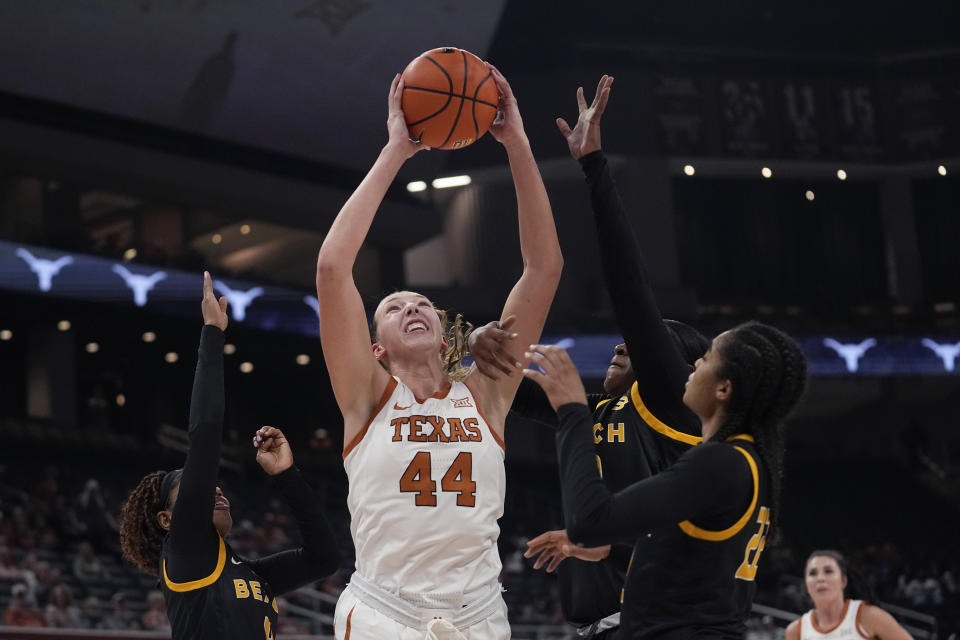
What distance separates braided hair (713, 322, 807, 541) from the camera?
311cm

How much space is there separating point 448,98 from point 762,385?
5.34 feet

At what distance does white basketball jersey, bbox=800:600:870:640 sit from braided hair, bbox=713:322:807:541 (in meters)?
4.36

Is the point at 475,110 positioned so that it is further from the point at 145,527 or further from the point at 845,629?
the point at 845,629

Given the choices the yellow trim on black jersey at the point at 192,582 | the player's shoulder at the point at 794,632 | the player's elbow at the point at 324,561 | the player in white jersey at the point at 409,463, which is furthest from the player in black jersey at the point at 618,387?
the player's shoulder at the point at 794,632

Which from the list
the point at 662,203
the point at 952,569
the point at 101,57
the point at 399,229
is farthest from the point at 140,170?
the point at 952,569

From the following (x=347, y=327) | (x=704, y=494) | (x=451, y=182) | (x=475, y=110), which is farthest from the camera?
(x=451, y=182)

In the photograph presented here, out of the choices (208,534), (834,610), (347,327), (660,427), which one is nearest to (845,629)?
(834,610)

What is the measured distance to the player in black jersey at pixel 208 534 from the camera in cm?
390

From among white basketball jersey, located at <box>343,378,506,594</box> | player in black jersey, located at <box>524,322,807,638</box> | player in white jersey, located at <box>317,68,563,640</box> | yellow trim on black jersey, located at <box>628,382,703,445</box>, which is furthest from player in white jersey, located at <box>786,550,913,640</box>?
player in black jersey, located at <box>524,322,807,638</box>

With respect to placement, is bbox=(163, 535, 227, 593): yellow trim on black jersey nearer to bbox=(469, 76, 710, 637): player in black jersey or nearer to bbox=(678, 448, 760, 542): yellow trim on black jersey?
bbox=(469, 76, 710, 637): player in black jersey

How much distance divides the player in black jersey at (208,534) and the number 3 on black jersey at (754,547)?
169cm

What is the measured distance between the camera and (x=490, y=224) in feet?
89.9

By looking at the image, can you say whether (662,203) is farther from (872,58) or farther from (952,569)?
(952,569)

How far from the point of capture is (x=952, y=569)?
22.4m
